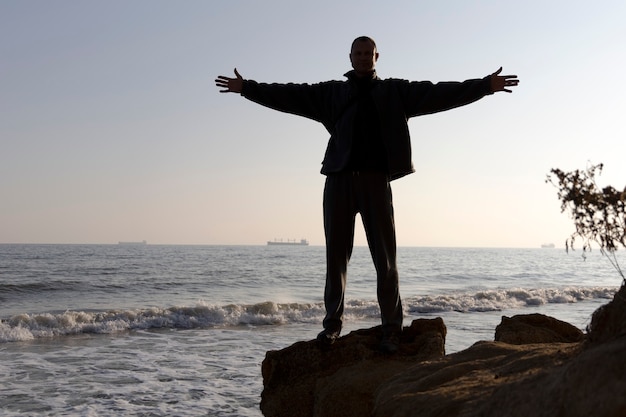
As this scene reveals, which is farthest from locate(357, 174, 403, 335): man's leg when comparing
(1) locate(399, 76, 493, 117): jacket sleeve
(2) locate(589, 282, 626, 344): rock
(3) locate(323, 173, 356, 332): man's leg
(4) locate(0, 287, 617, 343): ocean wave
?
(4) locate(0, 287, 617, 343): ocean wave

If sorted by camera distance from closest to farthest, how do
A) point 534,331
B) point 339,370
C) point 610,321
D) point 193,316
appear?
point 610,321 < point 339,370 < point 534,331 < point 193,316

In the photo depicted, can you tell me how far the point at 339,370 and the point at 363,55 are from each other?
2.34m

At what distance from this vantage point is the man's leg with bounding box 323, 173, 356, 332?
14.4ft

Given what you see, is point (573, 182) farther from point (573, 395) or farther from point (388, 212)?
point (388, 212)

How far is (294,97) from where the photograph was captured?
455 centimetres

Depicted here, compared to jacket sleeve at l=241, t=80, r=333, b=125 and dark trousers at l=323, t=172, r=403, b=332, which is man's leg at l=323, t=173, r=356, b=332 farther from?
jacket sleeve at l=241, t=80, r=333, b=125

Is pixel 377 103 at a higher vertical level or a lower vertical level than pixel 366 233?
higher

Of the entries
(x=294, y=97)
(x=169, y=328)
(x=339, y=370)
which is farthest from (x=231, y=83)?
(x=169, y=328)

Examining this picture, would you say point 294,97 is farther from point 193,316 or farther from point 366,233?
point 193,316

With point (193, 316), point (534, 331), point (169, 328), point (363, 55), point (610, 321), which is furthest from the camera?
point (193, 316)

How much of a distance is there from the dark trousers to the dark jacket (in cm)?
16

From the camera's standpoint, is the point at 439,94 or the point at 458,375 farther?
the point at 439,94

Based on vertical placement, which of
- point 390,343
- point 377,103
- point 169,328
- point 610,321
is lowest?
point 169,328

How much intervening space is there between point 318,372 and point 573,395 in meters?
2.57
